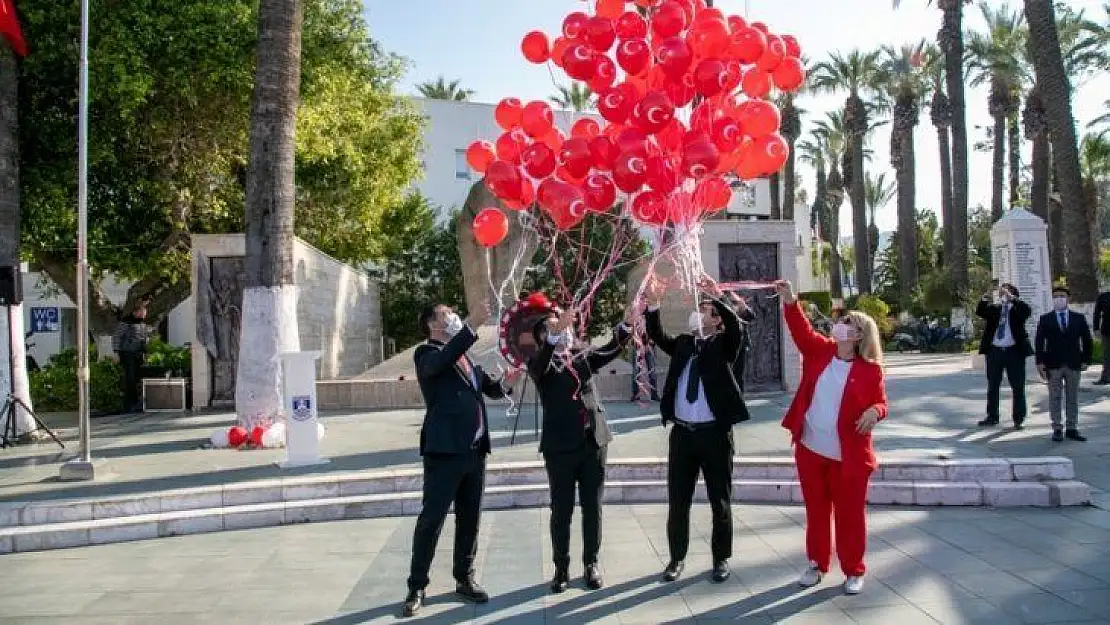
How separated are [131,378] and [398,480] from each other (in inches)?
425

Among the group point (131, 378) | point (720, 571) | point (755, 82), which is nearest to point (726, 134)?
point (755, 82)

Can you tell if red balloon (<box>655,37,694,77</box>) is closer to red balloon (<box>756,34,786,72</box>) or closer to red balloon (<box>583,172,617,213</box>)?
red balloon (<box>756,34,786,72</box>)

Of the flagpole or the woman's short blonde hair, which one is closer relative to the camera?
the woman's short blonde hair

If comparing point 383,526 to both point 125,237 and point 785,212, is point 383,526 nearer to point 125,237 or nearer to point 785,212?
point 125,237

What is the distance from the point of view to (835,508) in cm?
541

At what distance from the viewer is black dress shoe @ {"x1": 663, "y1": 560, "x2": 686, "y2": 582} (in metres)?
5.66

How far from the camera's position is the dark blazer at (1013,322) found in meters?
10.5

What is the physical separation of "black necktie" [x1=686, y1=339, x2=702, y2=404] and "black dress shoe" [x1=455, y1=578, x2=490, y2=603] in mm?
1775

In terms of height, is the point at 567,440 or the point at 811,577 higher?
the point at 567,440

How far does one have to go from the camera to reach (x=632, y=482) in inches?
331

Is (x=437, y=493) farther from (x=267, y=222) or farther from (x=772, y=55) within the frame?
(x=267, y=222)

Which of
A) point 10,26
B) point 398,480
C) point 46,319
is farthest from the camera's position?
point 46,319

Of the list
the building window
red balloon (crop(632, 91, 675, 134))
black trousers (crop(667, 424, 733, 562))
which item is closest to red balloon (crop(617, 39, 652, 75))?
red balloon (crop(632, 91, 675, 134))

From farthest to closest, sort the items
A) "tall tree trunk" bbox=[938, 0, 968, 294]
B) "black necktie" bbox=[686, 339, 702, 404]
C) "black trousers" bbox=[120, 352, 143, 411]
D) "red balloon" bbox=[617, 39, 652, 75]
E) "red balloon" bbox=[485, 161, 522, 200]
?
"tall tree trunk" bbox=[938, 0, 968, 294] → "black trousers" bbox=[120, 352, 143, 411] → "red balloon" bbox=[485, 161, 522, 200] → "red balloon" bbox=[617, 39, 652, 75] → "black necktie" bbox=[686, 339, 702, 404]
